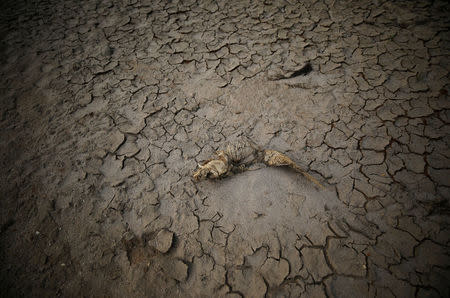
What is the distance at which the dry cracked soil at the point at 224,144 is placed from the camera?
52.8 inches

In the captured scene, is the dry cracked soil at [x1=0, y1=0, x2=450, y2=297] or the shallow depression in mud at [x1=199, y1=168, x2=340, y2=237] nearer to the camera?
the dry cracked soil at [x1=0, y1=0, x2=450, y2=297]

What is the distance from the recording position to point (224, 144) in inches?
74.0

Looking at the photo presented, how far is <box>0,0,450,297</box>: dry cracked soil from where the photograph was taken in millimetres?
1341

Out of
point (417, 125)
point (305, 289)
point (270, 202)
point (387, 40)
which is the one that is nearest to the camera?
point (305, 289)

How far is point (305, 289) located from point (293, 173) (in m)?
0.73

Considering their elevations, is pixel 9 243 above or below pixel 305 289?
above

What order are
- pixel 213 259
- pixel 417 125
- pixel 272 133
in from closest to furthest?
pixel 213 259 < pixel 417 125 < pixel 272 133

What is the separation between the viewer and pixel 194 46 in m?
2.58

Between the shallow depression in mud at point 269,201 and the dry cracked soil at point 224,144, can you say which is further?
the shallow depression in mud at point 269,201

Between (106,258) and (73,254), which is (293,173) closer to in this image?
(106,258)

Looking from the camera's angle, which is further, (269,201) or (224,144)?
(224,144)

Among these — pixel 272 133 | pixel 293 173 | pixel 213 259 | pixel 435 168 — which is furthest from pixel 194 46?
pixel 435 168

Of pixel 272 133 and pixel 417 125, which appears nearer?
pixel 417 125

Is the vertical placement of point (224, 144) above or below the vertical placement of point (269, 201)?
above
